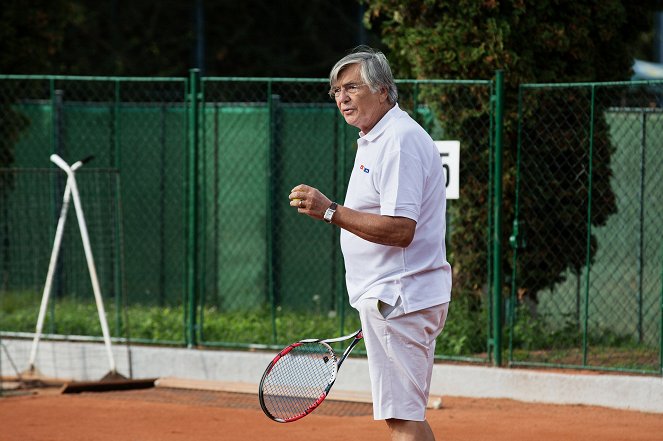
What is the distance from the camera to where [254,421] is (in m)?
8.66

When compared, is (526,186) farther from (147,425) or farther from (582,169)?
(147,425)

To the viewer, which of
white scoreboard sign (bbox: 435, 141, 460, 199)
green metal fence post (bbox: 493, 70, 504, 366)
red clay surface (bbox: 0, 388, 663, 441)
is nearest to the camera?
red clay surface (bbox: 0, 388, 663, 441)

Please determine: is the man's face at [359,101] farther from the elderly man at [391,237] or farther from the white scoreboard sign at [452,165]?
the white scoreboard sign at [452,165]

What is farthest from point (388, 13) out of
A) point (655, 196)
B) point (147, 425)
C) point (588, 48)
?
point (147, 425)

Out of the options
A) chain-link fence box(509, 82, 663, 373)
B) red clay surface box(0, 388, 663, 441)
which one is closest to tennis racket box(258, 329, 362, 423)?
red clay surface box(0, 388, 663, 441)

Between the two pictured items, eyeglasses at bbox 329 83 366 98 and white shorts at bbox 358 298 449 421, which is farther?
eyeglasses at bbox 329 83 366 98

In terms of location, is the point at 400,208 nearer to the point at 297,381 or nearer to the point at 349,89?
the point at 349,89

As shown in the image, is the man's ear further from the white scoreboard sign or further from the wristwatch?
the white scoreboard sign

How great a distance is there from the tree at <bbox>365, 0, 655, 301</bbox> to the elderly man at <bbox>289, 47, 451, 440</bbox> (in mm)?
5207

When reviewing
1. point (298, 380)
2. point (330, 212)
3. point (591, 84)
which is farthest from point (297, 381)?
point (591, 84)

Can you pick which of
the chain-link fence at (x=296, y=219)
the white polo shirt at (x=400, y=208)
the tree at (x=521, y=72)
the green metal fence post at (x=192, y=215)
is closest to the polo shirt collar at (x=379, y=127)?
the white polo shirt at (x=400, y=208)

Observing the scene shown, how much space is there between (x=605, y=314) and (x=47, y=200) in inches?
212

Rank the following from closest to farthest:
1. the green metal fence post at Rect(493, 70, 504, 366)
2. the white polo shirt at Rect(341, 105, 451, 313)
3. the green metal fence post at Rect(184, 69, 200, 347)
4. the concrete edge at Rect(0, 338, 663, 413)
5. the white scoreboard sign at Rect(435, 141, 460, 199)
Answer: the white polo shirt at Rect(341, 105, 451, 313), the concrete edge at Rect(0, 338, 663, 413), the white scoreboard sign at Rect(435, 141, 460, 199), the green metal fence post at Rect(493, 70, 504, 366), the green metal fence post at Rect(184, 69, 200, 347)

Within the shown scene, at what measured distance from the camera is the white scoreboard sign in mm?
9281
